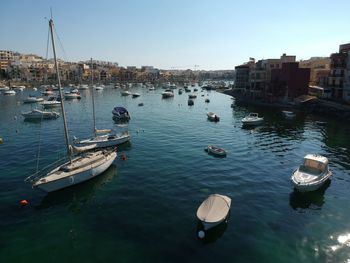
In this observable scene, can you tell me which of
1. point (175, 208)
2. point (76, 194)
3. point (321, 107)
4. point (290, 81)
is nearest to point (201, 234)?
point (175, 208)

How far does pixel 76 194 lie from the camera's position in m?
32.5

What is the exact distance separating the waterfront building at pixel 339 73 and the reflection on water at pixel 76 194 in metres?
91.7

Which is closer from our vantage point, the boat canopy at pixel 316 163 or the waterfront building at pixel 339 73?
the boat canopy at pixel 316 163

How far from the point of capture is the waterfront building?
3757 inches

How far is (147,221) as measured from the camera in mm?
26750

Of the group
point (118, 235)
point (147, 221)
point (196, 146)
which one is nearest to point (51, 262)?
point (118, 235)

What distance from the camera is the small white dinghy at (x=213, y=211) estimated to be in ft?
78.3

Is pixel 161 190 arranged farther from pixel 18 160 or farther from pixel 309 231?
pixel 18 160

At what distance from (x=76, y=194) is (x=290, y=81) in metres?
98.9

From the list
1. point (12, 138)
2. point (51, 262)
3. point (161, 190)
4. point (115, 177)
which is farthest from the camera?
point (12, 138)

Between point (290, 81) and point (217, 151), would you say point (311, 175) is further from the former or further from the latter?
point (290, 81)

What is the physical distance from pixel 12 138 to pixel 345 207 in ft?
204

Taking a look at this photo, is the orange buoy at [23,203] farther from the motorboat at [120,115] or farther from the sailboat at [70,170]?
the motorboat at [120,115]

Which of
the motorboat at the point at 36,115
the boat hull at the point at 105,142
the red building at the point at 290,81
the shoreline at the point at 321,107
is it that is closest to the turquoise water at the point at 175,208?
the boat hull at the point at 105,142
